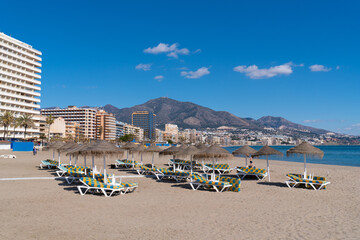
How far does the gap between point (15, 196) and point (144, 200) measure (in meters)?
4.72

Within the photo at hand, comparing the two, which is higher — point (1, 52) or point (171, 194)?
point (1, 52)

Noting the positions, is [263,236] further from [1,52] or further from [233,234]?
[1,52]

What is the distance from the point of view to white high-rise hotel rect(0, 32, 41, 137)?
68.2m

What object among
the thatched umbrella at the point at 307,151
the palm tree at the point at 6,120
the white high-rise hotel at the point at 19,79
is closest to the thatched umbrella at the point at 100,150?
the thatched umbrella at the point at 307,151

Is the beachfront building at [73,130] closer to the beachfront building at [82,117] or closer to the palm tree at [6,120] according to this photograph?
the beachfront building at [82,117]

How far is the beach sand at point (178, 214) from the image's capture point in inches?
268

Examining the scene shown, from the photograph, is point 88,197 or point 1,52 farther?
point 1,52

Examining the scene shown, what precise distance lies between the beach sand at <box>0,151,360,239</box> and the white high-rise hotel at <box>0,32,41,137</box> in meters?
64.0

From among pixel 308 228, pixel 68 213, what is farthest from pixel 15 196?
pixel 308 228

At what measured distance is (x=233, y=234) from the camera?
22.2ft

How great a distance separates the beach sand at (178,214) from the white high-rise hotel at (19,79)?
64046 millimetres

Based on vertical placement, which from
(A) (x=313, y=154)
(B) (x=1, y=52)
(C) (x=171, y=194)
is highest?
(B) (x=1, y=52)

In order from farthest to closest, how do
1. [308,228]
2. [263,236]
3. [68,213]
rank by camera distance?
[68,213], [308,228], [263,236]

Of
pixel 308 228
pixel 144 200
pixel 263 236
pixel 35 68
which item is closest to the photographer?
pixel 263 236
